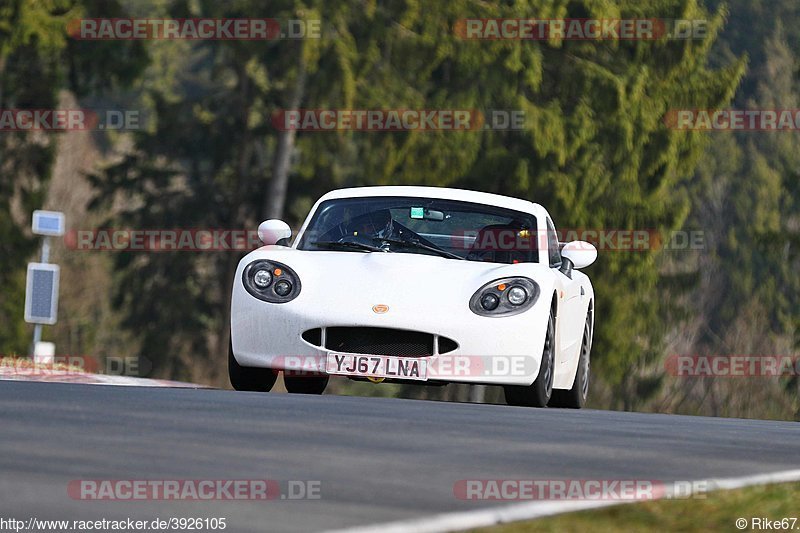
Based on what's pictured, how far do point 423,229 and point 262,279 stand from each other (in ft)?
5.00

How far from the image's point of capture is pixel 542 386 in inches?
482

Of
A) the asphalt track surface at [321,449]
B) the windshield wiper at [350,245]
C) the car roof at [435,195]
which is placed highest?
the car roof at [435,195]

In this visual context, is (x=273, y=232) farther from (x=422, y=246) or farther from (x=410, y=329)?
(x=410, y=329)

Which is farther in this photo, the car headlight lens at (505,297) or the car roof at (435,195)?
the car roof at (435,195)

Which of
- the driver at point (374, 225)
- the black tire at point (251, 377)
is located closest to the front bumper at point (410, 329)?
the black tire at point (251, 377)

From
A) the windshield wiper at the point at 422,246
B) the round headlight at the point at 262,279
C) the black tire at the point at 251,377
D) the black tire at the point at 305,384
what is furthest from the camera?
the black tire at the point at 305,384

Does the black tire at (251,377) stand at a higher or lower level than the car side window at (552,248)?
lower

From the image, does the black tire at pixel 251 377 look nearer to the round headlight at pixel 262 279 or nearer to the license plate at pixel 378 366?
the round headlight at pixel 262 279

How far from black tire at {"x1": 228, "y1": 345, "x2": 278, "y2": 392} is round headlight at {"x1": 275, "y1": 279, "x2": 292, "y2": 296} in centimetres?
68

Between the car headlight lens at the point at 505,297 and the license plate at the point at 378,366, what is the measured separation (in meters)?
0.53

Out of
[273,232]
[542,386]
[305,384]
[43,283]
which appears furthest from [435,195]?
[43,283]

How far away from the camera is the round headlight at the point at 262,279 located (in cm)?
1196

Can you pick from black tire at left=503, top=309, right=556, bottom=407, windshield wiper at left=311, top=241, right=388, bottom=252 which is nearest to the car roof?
windshield wiper at left=311, top=241, right=388, bottom=252

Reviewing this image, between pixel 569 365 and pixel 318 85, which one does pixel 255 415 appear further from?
pixel 318 85
